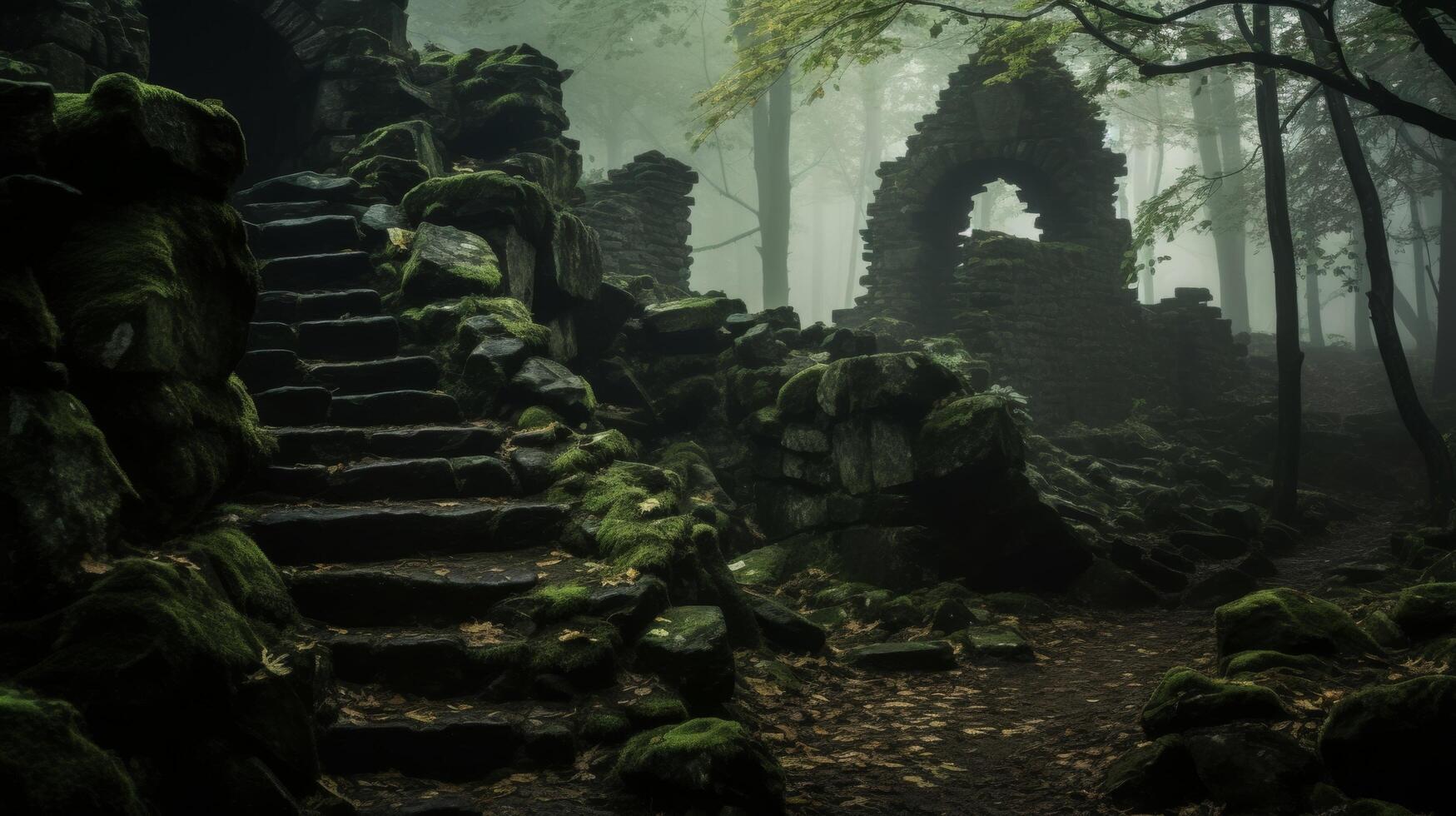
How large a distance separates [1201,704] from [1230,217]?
1088 inches

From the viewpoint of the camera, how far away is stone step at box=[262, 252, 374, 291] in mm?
8008

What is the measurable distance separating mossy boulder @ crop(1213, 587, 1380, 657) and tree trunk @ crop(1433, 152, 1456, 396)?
17.6 meters

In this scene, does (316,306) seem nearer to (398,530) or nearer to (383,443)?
(383,443)

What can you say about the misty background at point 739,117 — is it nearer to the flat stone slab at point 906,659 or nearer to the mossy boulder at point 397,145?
the mossy boulder at point 397,145

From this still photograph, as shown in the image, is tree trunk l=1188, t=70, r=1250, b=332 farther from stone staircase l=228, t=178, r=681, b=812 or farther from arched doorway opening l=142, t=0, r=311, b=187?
stone staircase l=228, t=178, r=681, b=812

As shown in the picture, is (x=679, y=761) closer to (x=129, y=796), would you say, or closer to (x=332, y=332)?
(x=129, y=796)

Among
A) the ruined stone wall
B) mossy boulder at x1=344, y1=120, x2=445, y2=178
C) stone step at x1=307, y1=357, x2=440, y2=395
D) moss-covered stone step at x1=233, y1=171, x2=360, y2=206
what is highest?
the ruined stone wall

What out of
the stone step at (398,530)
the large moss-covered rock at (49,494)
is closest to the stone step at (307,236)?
the stone step at (398,530)

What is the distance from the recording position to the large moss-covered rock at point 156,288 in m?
3.54

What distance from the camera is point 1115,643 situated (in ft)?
22.4

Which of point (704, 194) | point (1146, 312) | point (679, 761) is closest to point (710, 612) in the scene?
point (679, 761)

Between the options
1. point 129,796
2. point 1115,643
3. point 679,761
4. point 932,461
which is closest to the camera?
point 129,796

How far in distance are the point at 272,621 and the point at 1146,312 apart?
17.6 metres

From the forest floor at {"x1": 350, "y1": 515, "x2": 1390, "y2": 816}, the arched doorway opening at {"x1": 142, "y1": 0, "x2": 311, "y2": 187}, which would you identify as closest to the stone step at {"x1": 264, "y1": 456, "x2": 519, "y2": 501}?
the forest floor at {"x1": 350, "y1": 515, "x2": 1390, "y2": 816}
